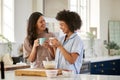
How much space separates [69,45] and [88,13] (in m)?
4.87

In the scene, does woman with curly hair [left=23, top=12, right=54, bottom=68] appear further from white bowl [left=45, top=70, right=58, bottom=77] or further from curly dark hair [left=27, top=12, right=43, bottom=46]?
white bowl [left=45, top=70, right=58, bottom=77]

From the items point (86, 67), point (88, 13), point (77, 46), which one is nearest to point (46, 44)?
point (77, 46)

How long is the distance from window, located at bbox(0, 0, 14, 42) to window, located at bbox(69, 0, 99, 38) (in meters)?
2.60

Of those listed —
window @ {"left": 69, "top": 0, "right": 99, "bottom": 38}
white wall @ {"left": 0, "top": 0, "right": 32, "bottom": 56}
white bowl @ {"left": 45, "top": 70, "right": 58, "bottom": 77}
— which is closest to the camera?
white bowl @ {"left": 45, "top": 70, "right": 58, "bottom": 77}

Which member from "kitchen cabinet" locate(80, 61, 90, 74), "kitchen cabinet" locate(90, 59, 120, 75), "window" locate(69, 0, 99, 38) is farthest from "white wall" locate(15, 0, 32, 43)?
"window" locate(69, 0, 99, 38)

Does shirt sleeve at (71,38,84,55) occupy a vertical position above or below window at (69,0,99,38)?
below

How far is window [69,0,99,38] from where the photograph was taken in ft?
23.3

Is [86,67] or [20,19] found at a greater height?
[20,19]

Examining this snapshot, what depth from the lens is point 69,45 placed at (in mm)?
2555

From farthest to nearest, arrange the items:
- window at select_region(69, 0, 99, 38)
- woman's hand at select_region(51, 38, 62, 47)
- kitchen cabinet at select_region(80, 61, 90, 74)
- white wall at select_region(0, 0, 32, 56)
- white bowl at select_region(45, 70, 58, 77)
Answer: window at select_region(69, 0, 99, 38), kitchen cabinet at select_region(80, 61, 90, 74), white wall at select_region(0, 0, 32, 56), woman's hand at select_region(51, 38, 62, 47), white bowl at select_region(45, 70, 58, 77)

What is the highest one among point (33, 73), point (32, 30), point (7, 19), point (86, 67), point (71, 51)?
point (7, 19)

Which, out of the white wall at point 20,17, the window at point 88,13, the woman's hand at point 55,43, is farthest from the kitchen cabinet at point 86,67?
the woman's hand at point 55,43

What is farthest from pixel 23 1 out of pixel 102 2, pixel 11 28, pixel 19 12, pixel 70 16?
pixel 102 2

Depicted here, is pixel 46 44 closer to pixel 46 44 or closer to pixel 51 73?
pixel 46 44
